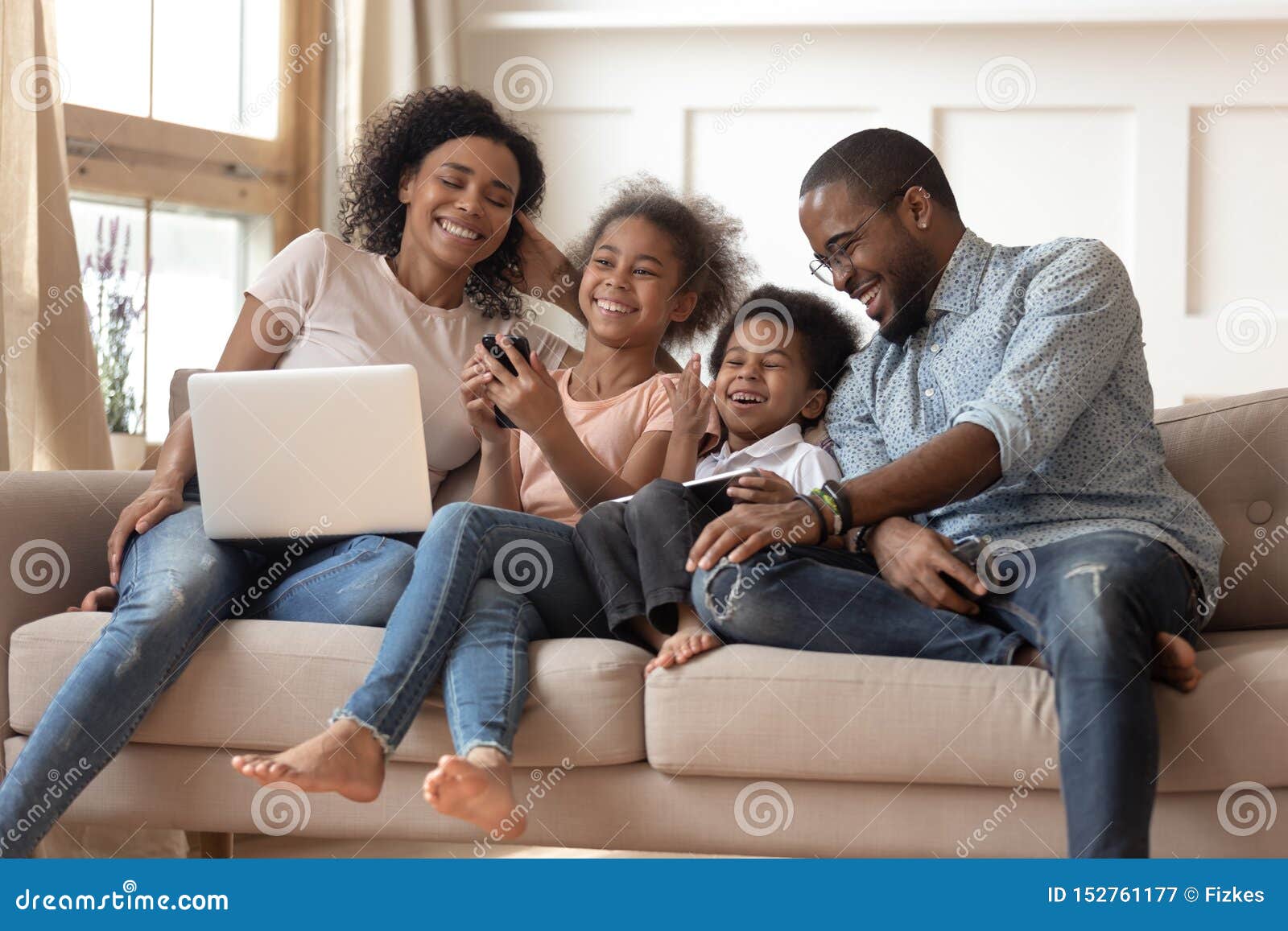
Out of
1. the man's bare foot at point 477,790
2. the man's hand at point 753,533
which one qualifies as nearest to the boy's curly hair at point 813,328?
the man's hand at point 753,533

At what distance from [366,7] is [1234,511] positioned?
256cm

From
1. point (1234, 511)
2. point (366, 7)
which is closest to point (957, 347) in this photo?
point (1234, 511)

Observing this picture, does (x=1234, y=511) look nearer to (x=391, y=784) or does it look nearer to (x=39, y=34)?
(x=391, y=784)

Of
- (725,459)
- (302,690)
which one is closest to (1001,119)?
(725,459)

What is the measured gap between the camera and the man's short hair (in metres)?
1.84

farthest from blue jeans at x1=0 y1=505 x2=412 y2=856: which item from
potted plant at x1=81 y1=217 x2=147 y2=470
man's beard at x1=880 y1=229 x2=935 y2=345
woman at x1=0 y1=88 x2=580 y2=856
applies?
potted plant at x1=81 y1=217 x2=147 y2=470

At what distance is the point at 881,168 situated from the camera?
1.85 m

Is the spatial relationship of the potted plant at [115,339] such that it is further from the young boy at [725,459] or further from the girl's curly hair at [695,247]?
the young boy at [725,459]

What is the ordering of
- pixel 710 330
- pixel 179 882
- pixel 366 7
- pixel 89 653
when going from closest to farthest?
pixel 179 882 < pixel 89 653 < pixel 710 330 < pixel 366 7

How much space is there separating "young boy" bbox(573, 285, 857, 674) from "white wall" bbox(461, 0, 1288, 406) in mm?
1341

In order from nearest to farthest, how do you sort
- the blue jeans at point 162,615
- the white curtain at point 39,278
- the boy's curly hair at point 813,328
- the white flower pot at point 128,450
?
the blue jeans at point 162,615 < the boy's curly hair at point 813,328 < the white curtain at point 39,278 < the white flower pot at point 128,450

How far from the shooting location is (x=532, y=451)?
2080 millimetres

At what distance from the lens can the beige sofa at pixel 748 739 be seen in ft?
4.95

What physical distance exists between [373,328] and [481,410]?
31 cm
